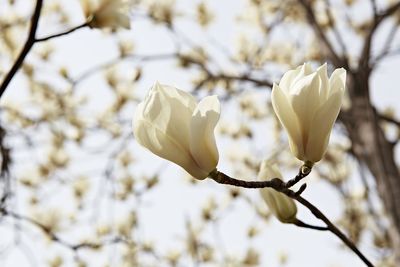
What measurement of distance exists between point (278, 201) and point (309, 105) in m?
0.14

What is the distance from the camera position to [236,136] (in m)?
2.63

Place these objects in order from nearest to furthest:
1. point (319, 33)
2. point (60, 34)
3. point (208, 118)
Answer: point (208, 118)
point (60, 34)
point (319, 33)

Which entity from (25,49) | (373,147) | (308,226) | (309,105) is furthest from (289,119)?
(373,147)

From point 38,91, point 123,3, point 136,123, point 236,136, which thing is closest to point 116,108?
point 38,91

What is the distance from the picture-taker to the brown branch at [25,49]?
1.89 feet

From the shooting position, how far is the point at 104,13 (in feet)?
2.56

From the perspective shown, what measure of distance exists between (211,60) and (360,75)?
0.65 metres

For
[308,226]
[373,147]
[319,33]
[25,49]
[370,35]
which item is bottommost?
[373,147]

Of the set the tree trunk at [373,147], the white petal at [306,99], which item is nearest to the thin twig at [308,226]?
the white petal at [306,99]

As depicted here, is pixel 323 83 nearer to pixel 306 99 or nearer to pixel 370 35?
pixel 306 99

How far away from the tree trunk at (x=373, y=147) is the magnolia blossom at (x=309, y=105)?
3.41ft

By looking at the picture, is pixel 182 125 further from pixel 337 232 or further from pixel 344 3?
pixel 344 3

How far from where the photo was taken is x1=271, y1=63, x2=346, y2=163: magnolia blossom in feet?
1.54

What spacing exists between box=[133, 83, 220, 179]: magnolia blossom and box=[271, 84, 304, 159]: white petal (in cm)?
6
